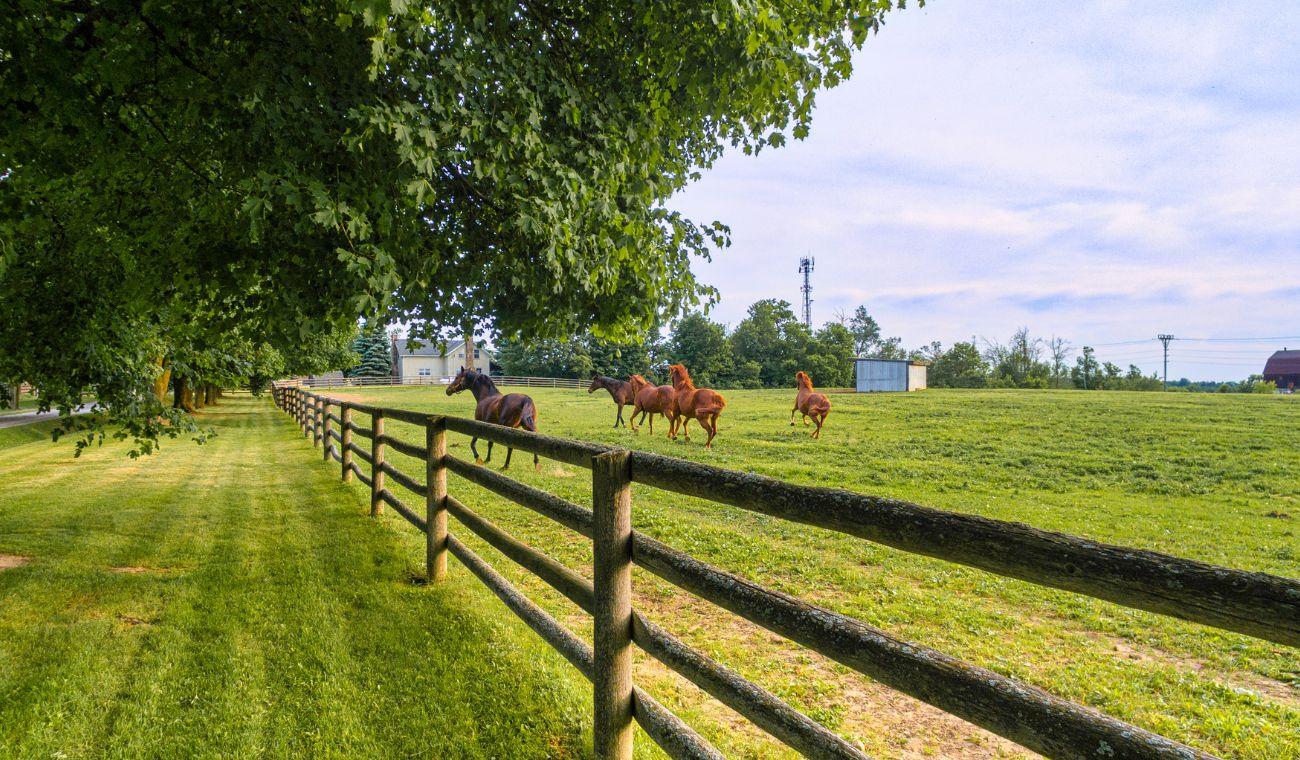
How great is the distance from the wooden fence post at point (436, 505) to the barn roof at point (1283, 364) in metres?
97.0

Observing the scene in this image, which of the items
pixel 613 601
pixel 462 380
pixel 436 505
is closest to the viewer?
pixel 613 601

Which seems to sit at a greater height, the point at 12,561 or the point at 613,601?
the point at 613,601

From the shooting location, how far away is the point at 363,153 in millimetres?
4188

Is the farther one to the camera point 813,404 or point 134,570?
point 813,404

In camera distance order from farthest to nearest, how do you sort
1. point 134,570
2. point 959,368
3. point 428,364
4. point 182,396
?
1. point 428,364
2. point 959,368
3. point 182,396
4. point 134,570

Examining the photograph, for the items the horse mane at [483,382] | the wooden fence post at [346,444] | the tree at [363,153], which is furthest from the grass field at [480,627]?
the horse mane at [483,382]

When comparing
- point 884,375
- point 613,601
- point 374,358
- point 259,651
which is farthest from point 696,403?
point 374,358

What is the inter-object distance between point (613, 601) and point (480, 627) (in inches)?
83.3

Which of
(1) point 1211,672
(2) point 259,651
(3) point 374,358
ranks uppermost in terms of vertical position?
(3) point 374,358

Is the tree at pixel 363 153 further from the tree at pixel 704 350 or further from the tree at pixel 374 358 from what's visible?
the tree at pixel 374 358

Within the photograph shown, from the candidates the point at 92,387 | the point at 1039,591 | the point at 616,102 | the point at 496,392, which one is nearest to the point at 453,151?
the point at 616,102

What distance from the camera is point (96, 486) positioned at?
423 inches

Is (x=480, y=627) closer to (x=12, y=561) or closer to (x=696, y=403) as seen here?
(x=12, y=561)

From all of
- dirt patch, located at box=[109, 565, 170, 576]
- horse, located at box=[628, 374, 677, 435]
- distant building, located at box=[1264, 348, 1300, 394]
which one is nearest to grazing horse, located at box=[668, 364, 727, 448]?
horse, located at box=[628, 374, 677, 435]
